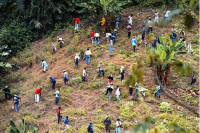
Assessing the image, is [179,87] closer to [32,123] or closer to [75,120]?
[75,120]

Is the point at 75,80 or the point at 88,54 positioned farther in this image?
the point at 88,54

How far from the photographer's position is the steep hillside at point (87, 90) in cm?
1238

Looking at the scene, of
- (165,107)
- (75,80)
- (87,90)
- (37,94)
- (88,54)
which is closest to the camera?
(165,107)

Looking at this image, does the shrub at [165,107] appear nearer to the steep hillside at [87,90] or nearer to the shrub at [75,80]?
the steep hillside at [87,90]

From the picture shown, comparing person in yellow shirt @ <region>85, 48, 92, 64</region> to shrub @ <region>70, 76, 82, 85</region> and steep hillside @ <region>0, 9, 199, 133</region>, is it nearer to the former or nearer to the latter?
steep hillside @ <region>0, 9, 199, 133</region>

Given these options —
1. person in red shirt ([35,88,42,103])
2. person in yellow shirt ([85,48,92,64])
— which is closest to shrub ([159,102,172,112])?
person in yellow shirt ([85,48,92,64])

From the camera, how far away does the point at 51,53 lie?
18.5 metres

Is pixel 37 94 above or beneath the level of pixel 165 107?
above

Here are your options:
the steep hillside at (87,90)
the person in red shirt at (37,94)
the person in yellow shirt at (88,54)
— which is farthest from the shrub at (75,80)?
the person in red shirt at (37,94)

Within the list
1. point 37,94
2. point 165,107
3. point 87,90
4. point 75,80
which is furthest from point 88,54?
point 165,107

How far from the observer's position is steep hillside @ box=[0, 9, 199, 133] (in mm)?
12382

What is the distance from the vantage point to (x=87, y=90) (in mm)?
14703

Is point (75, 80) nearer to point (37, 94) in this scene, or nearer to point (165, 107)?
point (37, 94)

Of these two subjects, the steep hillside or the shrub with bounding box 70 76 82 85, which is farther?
the shrub with bounding box 70 76 82 85
